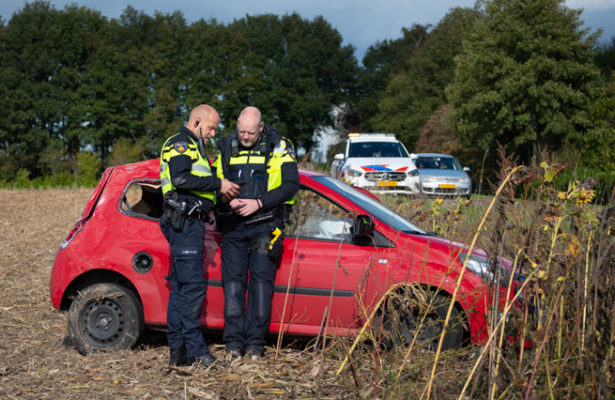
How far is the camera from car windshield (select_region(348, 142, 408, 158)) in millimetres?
18089

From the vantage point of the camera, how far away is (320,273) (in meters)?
5.01

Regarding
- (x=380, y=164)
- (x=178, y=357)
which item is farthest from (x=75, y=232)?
(x=380, y=164)

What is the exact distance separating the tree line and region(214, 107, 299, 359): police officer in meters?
25.4

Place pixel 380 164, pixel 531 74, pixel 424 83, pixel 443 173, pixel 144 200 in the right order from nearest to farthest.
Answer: pixel 144 200 → pixel 380 164 → pixel 443 173 → pixel 531 74 → pixel 424 83

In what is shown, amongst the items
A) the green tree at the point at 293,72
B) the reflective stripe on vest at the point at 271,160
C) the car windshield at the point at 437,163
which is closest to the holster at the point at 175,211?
the reflective stripe on vest at the point at 271,160

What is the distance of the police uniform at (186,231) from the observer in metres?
4.77

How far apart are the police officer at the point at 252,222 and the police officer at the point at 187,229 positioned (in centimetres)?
21

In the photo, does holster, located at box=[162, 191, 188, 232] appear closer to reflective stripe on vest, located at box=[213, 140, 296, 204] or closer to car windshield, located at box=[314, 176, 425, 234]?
reflective stripe on vest, located at box=[213, 140, 296, 204]

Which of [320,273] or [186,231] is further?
[320,273]

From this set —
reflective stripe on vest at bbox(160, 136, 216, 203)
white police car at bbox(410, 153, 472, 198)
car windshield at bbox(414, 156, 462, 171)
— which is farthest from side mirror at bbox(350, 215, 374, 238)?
car windshield at bbox(414, 156, 462, 171)

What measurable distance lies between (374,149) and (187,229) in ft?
A: 45.4

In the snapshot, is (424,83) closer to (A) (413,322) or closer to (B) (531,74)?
(B) (531,74)

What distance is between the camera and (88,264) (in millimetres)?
5250

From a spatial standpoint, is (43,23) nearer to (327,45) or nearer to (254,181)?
(327,45)
